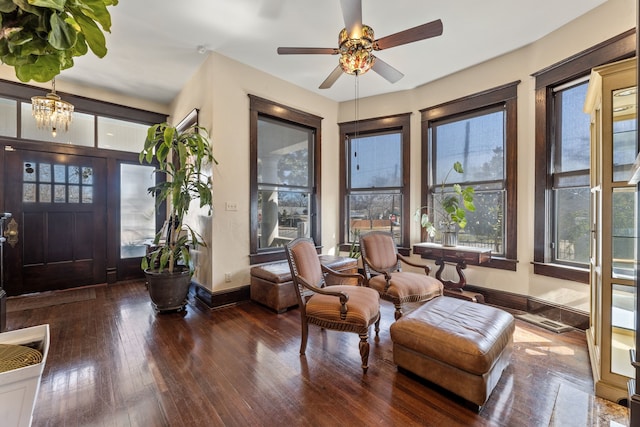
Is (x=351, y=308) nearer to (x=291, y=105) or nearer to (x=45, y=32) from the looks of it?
(x=45, y=32)

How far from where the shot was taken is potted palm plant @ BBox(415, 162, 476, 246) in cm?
353

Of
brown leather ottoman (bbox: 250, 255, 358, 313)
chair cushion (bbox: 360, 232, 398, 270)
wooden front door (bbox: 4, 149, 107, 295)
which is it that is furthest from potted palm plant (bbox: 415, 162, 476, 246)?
wooden front door (bbox: 4, 149, 107, 295)

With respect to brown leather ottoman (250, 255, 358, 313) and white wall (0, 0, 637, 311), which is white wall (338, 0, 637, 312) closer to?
white wall (0, 0, 637, 311)

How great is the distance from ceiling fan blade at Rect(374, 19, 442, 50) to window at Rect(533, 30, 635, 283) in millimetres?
1836

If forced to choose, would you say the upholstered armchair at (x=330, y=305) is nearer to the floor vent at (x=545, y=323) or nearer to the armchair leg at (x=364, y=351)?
the armchair leg at (x=364, y=351)

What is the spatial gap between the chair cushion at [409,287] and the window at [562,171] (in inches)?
53.3

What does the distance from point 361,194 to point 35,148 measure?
4.90 m

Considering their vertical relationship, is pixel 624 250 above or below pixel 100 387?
above

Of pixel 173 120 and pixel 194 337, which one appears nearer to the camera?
pixel 194 337

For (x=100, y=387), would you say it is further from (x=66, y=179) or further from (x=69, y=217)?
(x=66, y=179)

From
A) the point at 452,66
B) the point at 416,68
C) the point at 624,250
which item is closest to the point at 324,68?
the point at 416,68

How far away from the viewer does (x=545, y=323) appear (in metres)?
2.92

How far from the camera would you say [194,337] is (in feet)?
8.70

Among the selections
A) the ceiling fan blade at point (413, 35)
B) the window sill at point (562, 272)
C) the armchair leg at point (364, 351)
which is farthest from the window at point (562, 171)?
the armchair leg at point (364, 351)
